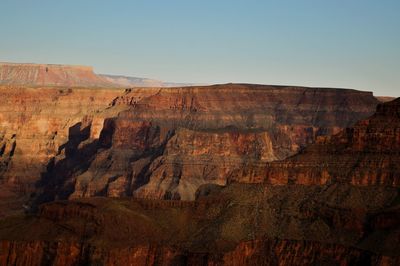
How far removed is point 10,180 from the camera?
198 metres

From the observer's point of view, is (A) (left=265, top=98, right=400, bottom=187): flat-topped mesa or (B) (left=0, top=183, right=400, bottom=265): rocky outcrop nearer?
(B) (left=0, top=183, right=400, bottom=265): rocky outcrop

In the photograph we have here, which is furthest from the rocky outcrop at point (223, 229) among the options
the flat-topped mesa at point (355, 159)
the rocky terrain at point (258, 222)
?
the flat-topped mesa at point (355, 159)

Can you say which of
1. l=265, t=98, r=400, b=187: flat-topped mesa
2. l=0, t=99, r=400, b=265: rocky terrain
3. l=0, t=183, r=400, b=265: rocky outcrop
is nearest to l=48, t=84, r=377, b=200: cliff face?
l=265, t=98, r=400, b=187: flat-topped mesa

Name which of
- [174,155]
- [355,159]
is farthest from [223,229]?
[174,155]

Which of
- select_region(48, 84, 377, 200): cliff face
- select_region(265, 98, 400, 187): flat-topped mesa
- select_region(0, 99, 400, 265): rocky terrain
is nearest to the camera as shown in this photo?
select_region(0, 99, 400, 265): rocky terrain

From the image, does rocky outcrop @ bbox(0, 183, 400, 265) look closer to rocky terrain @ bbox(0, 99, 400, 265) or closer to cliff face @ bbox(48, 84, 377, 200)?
rocky terrain @ bbox(0, 99, 400, 265)

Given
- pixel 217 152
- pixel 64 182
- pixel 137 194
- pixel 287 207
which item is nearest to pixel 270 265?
pixel 287 207

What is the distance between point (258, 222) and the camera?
357ft

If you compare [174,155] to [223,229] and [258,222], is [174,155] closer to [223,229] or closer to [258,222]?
[258,222]

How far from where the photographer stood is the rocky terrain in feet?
336

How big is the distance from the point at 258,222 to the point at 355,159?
10.8m

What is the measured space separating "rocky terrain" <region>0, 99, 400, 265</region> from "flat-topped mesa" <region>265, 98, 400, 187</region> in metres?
0.10

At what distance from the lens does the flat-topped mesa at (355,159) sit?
111438mm

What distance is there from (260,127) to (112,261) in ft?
319
